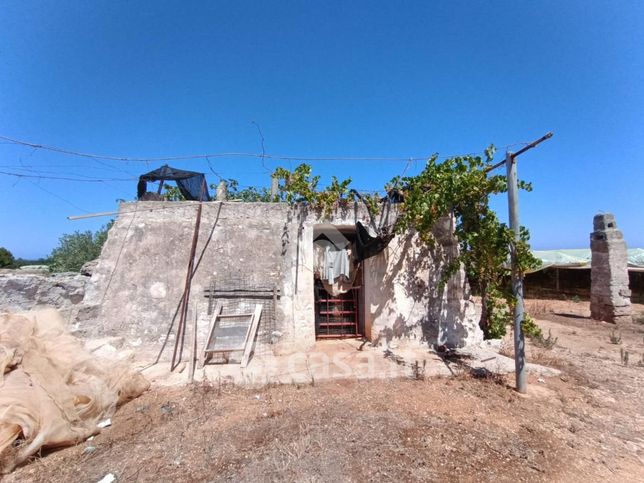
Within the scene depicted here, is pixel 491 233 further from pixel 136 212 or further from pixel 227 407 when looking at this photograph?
pixel 136 212

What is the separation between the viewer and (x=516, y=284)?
4406mm

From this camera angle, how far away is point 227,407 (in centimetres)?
398

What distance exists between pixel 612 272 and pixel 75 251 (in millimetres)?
17804

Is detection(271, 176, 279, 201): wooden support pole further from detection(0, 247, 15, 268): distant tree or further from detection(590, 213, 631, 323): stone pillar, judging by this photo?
detection(0, 247, 15, 268): distant tree

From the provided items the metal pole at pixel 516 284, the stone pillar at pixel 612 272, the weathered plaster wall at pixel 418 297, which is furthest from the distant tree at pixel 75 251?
the stone pillar at pixel 612 272

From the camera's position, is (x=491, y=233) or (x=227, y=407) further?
(x=491, y=233)

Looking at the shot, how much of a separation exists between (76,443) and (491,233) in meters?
5.95

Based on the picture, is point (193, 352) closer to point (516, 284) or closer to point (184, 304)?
point (184, 304)

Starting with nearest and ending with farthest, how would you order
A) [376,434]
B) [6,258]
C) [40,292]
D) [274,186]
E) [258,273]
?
[376,434]
[40,292]
[258,273]
[274,186]
[6,258]

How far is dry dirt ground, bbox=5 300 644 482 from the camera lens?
9.04 ft

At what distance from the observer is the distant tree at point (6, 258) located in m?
15.2

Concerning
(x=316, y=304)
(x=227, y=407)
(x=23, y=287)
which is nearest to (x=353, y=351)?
(x=316, y=304)

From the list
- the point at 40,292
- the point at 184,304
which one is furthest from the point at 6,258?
the point at 184,304

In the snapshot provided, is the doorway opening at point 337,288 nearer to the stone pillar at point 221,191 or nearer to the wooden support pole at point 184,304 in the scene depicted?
the stone pillar at point 221,191
